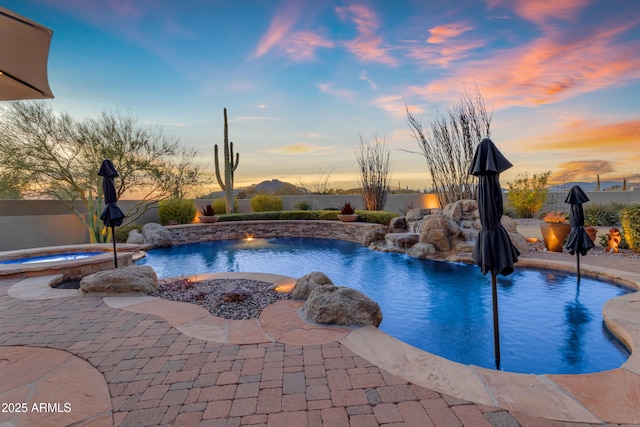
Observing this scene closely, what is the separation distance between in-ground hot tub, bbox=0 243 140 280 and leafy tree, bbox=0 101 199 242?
2.82 metres

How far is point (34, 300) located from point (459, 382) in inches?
211

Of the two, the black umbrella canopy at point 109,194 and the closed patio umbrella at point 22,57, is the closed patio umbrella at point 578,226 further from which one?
the black umbrella canopy at point 109,194

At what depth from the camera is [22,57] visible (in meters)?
2.20

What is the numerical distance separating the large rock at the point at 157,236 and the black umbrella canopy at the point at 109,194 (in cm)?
516

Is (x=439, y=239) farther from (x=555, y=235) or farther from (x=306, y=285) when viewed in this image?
(x=306, y=285)

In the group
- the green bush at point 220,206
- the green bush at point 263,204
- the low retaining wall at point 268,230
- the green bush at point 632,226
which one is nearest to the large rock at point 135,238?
the low retaining wall at point 268,230

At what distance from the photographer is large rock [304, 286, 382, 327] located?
3.26 meters

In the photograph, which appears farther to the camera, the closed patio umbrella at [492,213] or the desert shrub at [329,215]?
the desert shrub at [329,215]

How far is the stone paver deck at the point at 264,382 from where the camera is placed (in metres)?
1.83

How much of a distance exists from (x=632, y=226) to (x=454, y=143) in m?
5.61

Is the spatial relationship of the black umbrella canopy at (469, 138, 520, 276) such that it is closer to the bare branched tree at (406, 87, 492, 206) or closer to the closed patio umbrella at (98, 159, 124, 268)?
the closed patio umbrella at (98, 159, 124, 268)

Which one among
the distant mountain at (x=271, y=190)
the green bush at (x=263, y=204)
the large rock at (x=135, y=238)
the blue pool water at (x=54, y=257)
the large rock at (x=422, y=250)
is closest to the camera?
the blue pool water at (x=54, y=257)

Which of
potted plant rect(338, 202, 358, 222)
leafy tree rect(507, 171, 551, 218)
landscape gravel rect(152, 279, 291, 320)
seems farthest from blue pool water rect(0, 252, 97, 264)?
leafy tree rect(507, 171, 551, 218)

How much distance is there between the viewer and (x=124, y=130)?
10828mm
